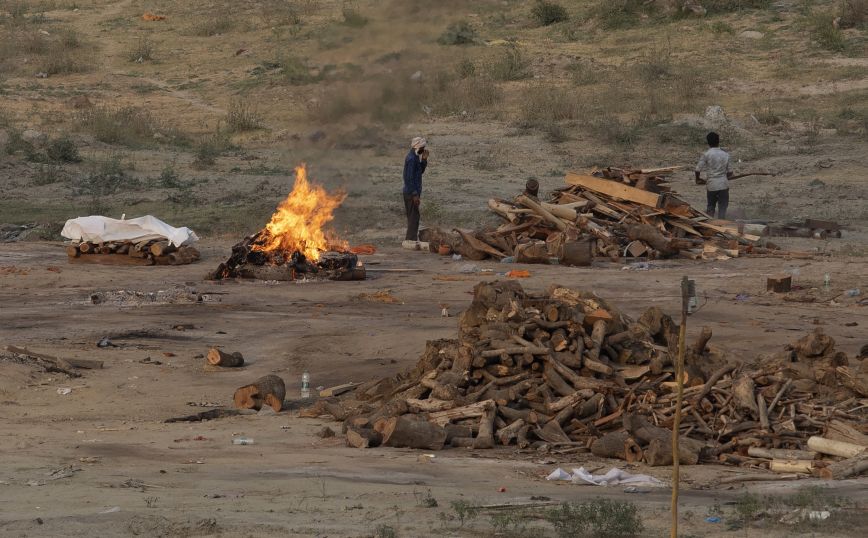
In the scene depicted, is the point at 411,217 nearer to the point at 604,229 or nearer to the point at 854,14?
the point at 604,229

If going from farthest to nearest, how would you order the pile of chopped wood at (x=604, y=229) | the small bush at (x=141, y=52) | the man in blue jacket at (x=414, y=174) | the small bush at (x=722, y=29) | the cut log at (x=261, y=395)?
the small bush at (x=141, y=52) < the small bush at (x=722, y=29) < the man in blue jacket at (x=414, y=174) < the pile of chopped wood at (x=604, y=229) < the cut log at (x=261, y=395)

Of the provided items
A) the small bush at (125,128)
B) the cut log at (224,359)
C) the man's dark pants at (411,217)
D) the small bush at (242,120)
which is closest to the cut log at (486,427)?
the cut log at (224,359)

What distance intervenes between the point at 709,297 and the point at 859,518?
29.1 feet

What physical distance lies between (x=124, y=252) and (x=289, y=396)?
25.8ft

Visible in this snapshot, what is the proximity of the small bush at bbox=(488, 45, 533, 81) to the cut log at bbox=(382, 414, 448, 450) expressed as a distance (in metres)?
23.6

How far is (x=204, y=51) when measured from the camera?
39250 millimetres

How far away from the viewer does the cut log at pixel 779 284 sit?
16.3m

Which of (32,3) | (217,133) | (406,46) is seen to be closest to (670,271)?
(406,46)

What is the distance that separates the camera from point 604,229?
1994cm

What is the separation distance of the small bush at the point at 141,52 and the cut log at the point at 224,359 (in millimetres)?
27536

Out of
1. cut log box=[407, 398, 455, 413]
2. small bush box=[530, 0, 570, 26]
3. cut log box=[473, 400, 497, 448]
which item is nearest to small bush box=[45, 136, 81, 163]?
small bush box=[530, 0, 570, 26]

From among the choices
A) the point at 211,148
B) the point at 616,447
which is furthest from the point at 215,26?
the point at 616,447

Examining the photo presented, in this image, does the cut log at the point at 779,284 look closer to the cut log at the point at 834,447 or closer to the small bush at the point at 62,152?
the cut log at the point at 834,447

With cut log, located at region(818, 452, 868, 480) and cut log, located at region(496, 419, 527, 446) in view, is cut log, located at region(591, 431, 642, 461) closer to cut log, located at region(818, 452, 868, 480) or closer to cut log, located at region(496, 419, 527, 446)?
cut log, located at region(496, 419, 527, 446)
